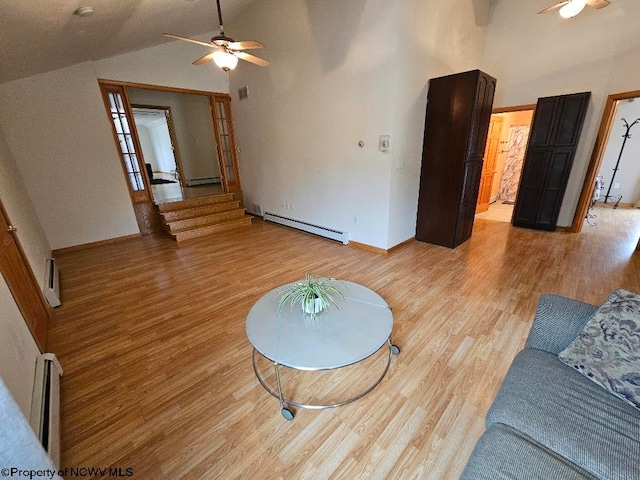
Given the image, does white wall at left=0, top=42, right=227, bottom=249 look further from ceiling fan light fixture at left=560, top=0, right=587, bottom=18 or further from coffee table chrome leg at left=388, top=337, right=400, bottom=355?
ceiling fan light fixture at left=560, top=0, right=587, bottom=18

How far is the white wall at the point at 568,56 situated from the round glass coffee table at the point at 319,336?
4764 mm

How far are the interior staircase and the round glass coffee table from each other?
327cm

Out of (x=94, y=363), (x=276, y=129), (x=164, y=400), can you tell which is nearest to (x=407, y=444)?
(x=164, y=400)

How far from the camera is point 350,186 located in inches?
150

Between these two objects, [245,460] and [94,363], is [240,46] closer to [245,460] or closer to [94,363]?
[94,363]

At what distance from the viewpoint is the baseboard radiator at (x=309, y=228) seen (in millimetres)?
4040

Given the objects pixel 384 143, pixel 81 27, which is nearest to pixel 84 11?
pixel 81 27

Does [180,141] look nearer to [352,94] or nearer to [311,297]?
[352,94]

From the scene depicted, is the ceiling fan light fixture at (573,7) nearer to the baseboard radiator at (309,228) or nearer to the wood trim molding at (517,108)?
the wood trim molding at (517,108)

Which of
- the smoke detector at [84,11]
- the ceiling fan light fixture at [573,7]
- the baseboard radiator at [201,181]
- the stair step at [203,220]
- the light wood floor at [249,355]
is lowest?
the light wood floor at [249,355]

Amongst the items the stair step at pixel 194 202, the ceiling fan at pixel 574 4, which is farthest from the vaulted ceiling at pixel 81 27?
the ceiling fan at pixel 574 4

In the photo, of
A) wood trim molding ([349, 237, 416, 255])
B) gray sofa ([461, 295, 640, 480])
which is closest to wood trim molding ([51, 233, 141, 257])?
wood trim molding ([349, 237, 416, 255])

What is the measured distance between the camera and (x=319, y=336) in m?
1.49

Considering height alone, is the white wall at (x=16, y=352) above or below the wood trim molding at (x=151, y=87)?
below
